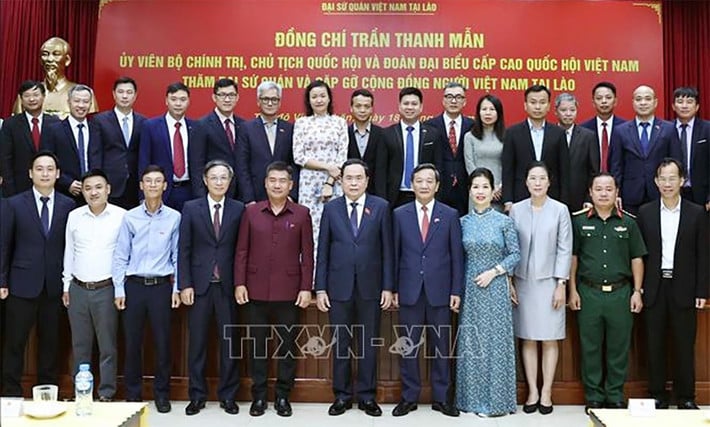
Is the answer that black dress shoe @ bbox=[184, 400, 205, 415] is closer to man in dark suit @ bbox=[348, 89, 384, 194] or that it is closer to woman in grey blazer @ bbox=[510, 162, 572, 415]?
man in dark suit @ bbox=[348, 89, 384, 194]

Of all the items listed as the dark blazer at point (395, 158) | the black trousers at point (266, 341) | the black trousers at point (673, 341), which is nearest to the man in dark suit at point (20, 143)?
the black trousers at point (266, 341)

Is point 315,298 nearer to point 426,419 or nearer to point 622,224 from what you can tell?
point 426,419

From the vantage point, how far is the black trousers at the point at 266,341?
14.4 ft

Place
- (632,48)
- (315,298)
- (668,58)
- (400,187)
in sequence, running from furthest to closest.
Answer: (668,58) → (632,48) → (400,187) → (315,298)

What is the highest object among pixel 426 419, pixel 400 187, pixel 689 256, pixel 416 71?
pixel 416 71

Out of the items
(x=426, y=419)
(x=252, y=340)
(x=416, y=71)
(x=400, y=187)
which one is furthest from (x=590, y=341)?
(x=416, y=71)

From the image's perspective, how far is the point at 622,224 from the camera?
4387mm

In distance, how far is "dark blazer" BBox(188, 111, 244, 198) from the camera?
484 cm

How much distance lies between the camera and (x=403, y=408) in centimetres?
436

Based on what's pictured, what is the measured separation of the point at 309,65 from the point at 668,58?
3.49m

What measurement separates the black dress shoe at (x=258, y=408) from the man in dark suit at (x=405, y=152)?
145 centimetres

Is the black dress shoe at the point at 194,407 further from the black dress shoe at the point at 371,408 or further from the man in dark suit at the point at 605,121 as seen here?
the man in dark suit at the point at 605,121

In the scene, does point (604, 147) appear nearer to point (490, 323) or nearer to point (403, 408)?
point (490, 323)

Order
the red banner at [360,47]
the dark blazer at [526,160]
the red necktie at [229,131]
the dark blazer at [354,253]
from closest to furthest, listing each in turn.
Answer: the dark blazer at [354,253] → the dark blazer at [526,160] → the red necktie at [229,131] → the red banner at [360,47]
